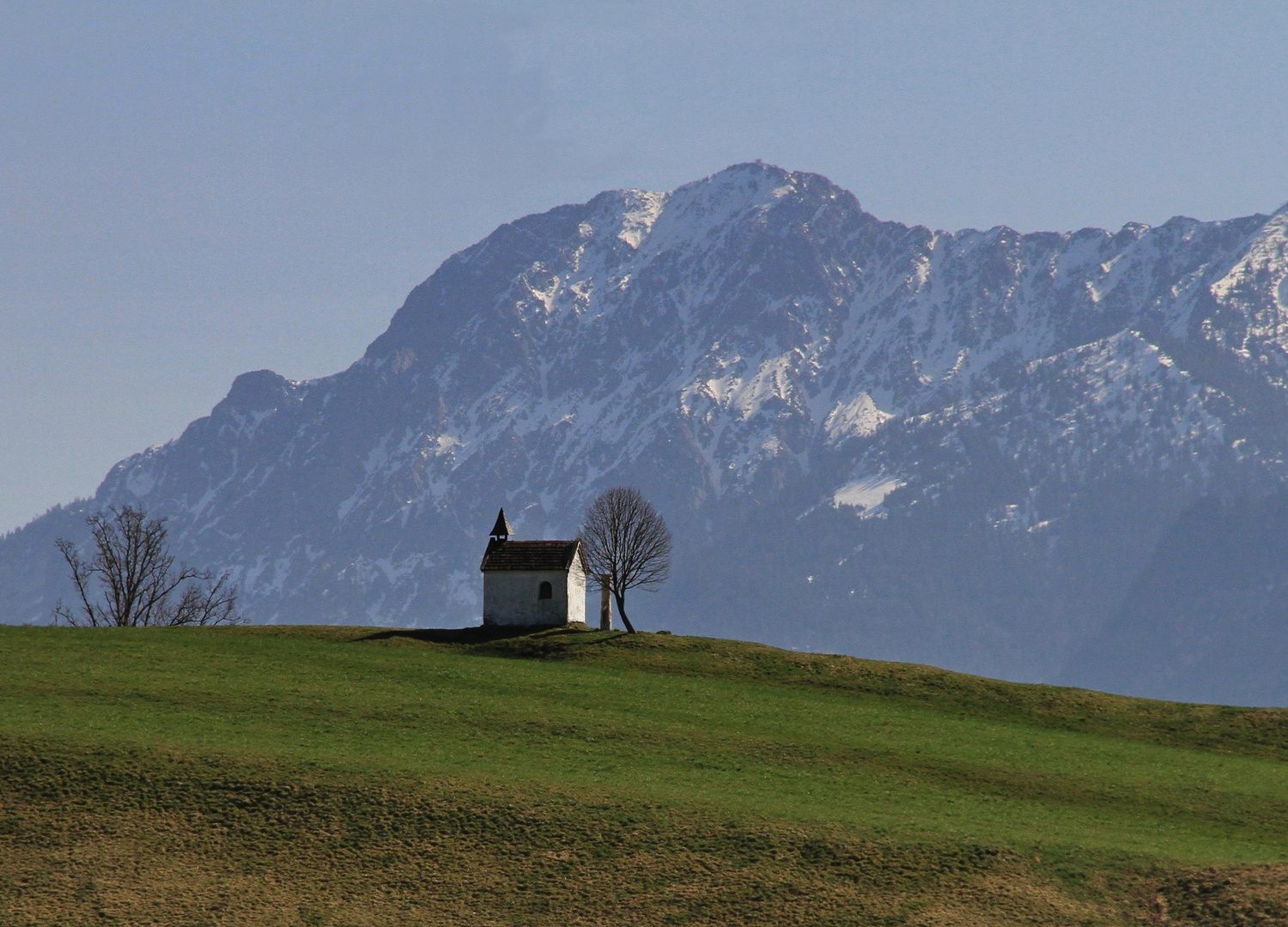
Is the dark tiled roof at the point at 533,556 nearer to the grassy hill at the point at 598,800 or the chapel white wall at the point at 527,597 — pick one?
the chapel white wall at the point at 527,597

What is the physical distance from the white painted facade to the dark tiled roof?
0.35 m

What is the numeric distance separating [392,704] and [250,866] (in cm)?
→ 1915

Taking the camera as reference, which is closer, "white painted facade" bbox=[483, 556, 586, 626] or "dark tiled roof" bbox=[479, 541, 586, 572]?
"dark tiled roof" bbox=[479, 541, 586, 572]

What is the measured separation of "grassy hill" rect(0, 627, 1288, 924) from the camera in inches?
1842

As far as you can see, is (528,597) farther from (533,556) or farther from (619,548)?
(619,548)

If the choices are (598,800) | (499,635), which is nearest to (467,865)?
(598,800)

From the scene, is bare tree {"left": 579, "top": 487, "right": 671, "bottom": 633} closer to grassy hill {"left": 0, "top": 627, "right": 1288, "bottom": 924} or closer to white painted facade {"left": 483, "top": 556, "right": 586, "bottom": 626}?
white painted facade {"left": 483, "top": 556, "right": 586, "bottom": 626}

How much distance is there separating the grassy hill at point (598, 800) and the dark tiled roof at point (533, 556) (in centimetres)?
1466

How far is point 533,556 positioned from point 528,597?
260 centimetres

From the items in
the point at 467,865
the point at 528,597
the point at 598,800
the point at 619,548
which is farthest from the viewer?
the point at 619,548

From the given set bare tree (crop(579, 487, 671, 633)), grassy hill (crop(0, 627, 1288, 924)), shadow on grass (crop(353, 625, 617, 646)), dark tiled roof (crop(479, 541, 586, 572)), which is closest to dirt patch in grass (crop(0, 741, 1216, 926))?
grassy hill (crop(0, 627, 1288, 924))

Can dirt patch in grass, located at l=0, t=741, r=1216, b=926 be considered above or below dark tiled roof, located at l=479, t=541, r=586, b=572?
below

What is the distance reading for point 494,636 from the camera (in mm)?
89625

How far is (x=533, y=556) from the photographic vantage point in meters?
92.4
